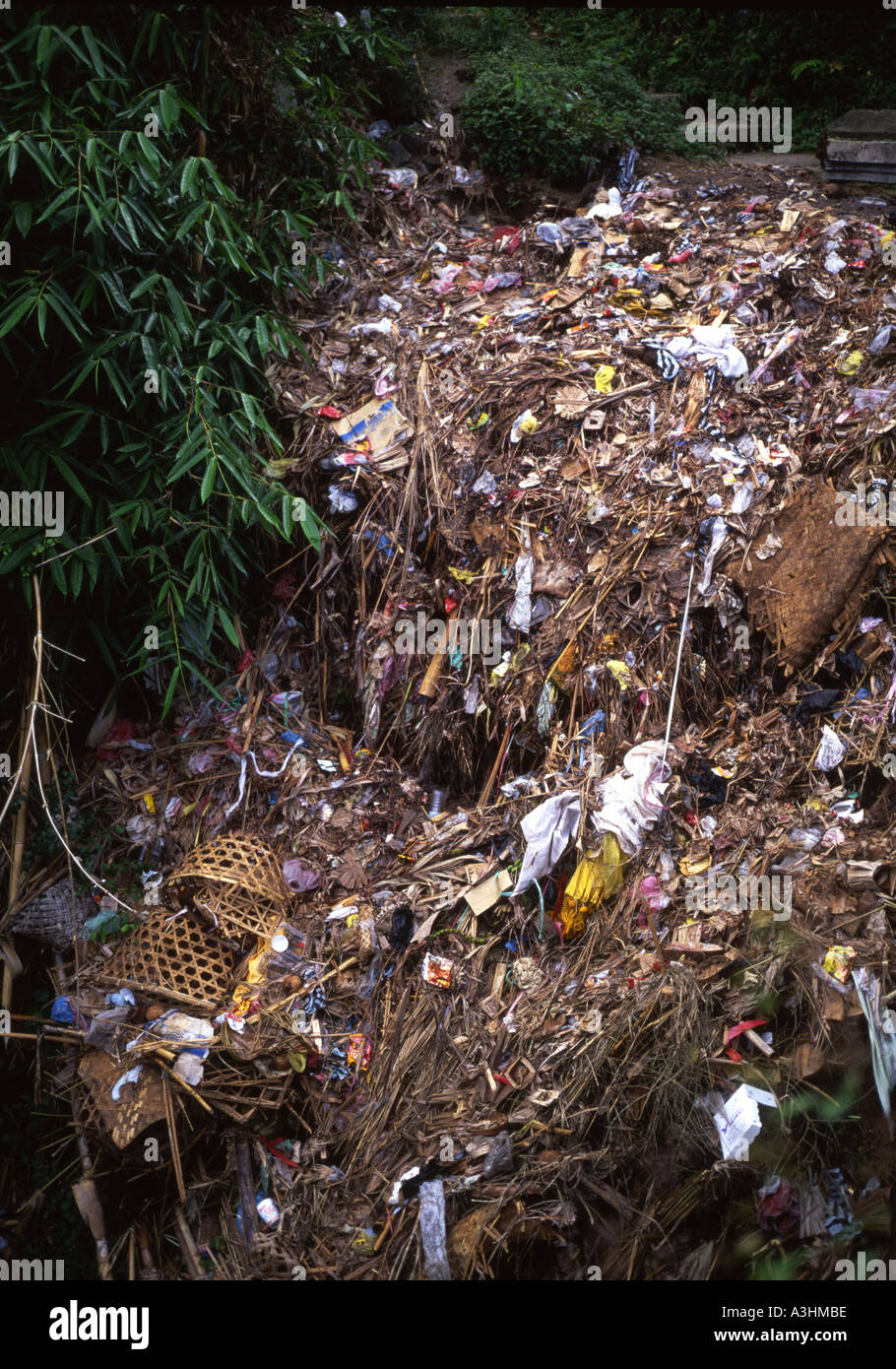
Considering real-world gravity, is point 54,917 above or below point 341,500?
below

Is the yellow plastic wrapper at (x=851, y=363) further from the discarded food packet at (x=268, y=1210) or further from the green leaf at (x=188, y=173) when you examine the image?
the discarded food packet at (x=268, y=1210)

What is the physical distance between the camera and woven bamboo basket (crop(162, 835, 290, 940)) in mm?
3516

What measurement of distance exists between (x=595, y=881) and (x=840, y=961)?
869mm

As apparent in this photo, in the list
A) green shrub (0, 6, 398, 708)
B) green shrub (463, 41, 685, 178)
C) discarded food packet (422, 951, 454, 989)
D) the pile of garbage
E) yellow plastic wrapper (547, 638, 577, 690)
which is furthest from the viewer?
green shrub (463, 41, 685, 178)

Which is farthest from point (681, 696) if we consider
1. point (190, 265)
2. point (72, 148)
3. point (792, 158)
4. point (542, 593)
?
point (792, 158)

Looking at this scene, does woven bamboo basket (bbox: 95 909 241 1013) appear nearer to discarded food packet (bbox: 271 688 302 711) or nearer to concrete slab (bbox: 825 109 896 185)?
discarded food packet (bbox: 271 688 302 711)

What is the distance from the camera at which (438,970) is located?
3.32m

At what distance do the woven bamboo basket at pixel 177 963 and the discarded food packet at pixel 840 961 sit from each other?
2184 mm

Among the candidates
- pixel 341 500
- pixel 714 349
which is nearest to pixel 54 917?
pixel 341 500

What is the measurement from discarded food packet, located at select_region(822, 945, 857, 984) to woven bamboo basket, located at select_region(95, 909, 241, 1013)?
2.18 metres

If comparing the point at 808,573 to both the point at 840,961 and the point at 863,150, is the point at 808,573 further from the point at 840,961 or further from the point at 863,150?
the point at 863,150

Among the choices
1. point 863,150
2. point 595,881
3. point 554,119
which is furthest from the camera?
point 554,119

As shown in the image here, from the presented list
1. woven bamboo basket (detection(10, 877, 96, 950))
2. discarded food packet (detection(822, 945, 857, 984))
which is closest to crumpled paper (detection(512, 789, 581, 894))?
discarded food packet (detection(822, 945, 857, 984))

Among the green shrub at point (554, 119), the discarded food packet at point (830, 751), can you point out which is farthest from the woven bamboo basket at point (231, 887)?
the green shrub at point (554, 119)
